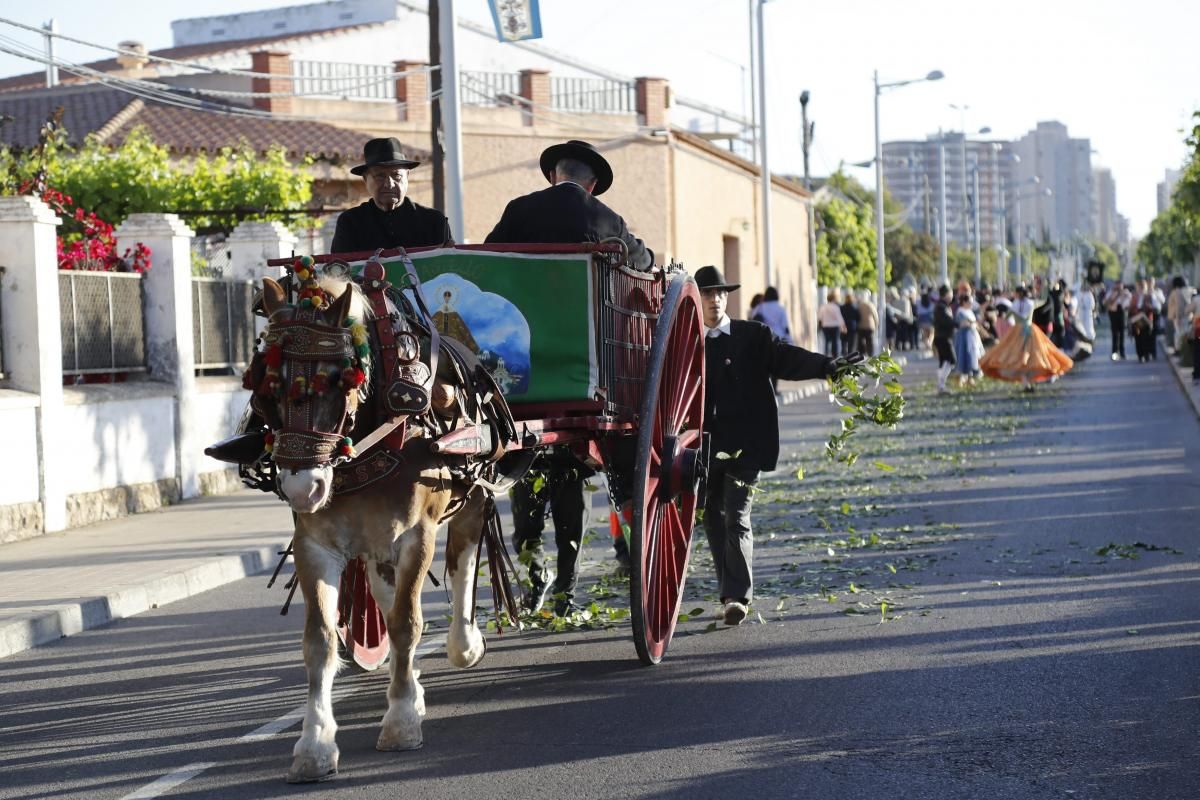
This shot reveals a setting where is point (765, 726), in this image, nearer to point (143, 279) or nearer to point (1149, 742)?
point (1149, 742)

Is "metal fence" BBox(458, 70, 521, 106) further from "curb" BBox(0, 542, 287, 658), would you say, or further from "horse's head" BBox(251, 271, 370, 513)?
"horse's head" BBox(251, 271, 370, 513)

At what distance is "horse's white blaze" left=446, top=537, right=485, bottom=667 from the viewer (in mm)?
7586

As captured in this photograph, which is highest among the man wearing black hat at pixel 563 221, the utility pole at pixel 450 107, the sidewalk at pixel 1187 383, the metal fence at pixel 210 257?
the utility pole at pixel 450 107

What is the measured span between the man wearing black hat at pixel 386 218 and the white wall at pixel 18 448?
643 centimetres

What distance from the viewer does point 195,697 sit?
775 cm

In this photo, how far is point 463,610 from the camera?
24.9 ft

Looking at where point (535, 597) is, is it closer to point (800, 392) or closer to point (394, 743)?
point (394, 743)

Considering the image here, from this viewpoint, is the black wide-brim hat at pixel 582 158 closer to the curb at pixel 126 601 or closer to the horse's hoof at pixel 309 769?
the horse's hoof at pixel 309 769

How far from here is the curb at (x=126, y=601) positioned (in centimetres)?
955

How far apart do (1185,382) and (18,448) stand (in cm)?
2256

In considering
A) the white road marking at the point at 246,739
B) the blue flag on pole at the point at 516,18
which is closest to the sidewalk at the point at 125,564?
the white road marking at the point at 246,739

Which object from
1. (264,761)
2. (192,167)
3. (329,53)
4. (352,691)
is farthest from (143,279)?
(329,53)

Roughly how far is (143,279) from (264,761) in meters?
10.8

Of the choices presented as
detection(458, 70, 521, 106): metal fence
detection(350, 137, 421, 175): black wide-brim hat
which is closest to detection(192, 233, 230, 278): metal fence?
detection(350, 137, 421, 175): black wide-brim hat
